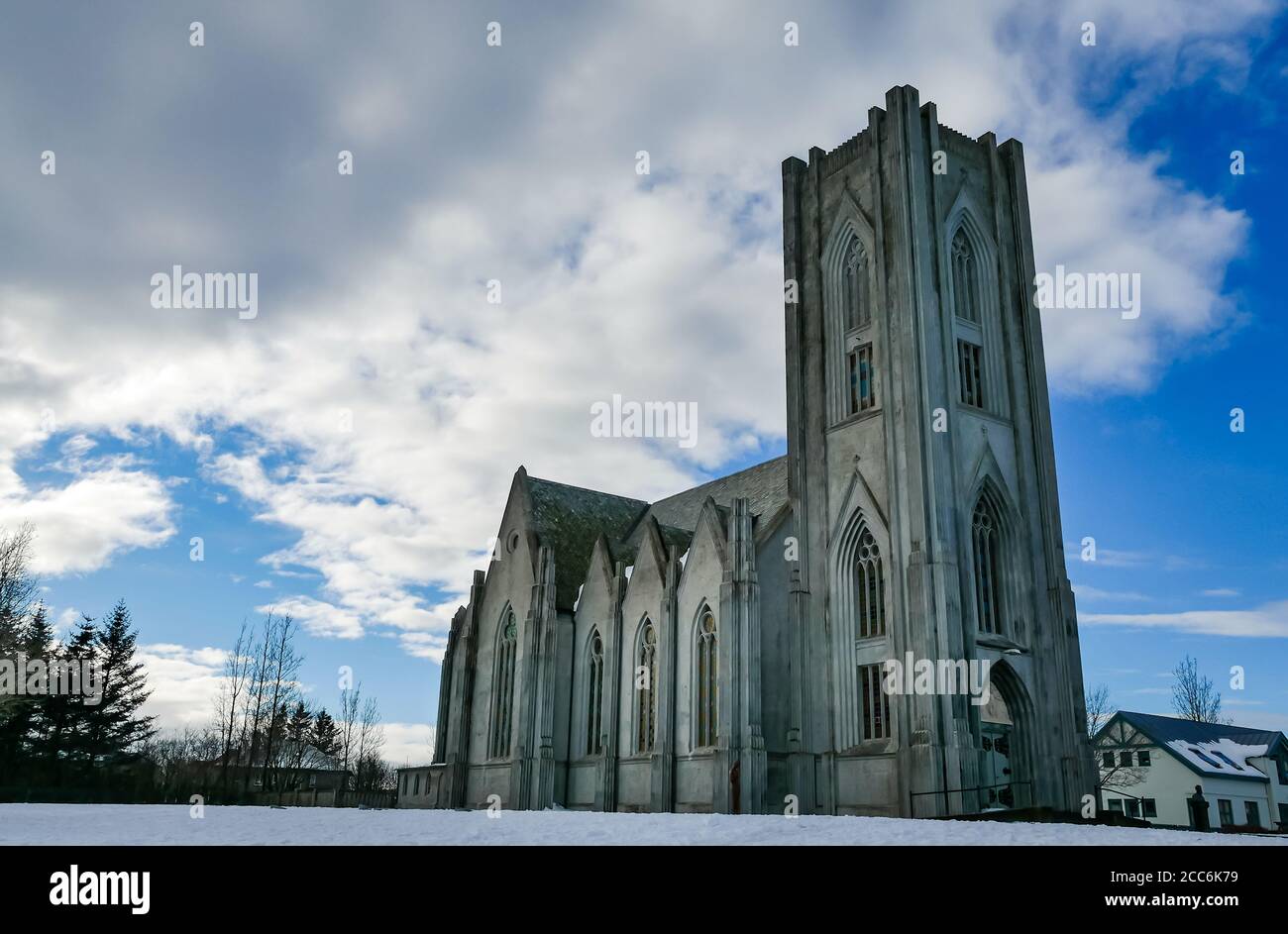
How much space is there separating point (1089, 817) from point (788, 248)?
2289cm

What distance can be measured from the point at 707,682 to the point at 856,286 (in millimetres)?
14977

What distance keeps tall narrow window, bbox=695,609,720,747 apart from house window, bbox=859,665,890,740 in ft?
16.3

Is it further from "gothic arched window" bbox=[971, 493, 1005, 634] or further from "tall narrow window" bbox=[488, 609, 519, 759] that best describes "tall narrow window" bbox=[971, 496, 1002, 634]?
"tall narrow window" bbox=[488, 609, 519, 759]

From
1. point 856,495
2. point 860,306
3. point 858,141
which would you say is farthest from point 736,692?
point 858,141

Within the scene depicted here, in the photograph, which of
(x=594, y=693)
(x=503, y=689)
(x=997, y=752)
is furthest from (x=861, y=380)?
(x=503, y=689)

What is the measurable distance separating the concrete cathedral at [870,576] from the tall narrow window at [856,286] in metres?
0.08

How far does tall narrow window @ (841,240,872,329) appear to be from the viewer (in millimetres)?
34562

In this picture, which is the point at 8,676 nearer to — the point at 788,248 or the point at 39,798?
the point at 39,798

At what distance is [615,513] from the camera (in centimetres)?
4941

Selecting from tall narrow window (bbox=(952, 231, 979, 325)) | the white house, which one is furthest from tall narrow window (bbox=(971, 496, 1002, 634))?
the white house

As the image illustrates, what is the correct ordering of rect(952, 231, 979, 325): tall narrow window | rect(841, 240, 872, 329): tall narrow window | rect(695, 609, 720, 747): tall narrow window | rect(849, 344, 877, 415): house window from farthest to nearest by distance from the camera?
1. rect(841, 240, 872, 329): tall narrow window
2. rect(952, 231, 979, 325): tall narrow window
3. rect(849, 344, 877, 415): house window
4. rect(695, 609, 720, 747): tall narrow window

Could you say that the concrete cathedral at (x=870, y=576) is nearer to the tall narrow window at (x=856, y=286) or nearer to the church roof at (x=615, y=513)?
the tall narrow window at (x=856, y=286)

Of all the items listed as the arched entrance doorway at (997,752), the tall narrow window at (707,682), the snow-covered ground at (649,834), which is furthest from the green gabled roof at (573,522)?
the snow-covered ground at (649,834)
